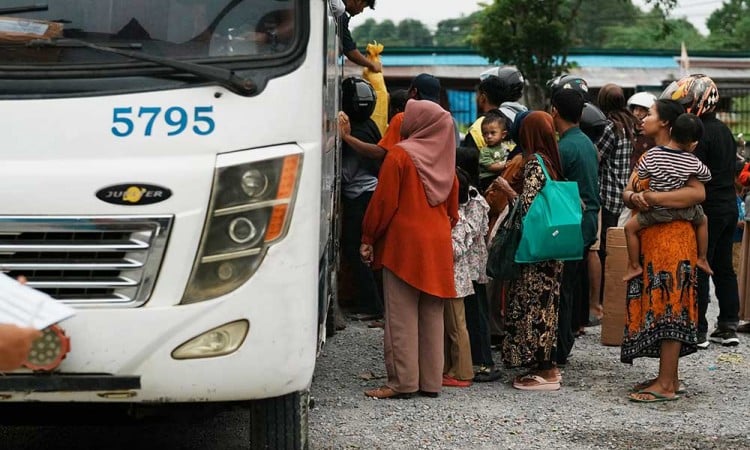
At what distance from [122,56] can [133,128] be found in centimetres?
27

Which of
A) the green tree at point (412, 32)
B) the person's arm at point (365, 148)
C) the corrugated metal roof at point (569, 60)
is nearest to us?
the person's arm at point (365, 148)

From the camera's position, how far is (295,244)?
174 inches

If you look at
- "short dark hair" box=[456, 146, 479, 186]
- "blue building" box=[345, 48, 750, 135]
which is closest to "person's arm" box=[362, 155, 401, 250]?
"short dark hair" box=[456, 146, 479, 186]

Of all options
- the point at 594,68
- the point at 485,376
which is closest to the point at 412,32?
the point at 594,68

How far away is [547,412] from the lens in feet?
21.6

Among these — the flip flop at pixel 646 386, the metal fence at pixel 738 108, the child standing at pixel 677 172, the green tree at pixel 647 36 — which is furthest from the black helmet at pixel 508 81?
the green tree at pixel 647 36

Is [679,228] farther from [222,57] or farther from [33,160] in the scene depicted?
[33,160]

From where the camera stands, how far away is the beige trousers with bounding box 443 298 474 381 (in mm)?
7133

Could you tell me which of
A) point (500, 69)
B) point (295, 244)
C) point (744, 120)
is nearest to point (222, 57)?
point (295, 244)

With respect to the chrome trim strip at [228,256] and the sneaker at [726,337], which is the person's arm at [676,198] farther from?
the chrome trim strip at [228,256]

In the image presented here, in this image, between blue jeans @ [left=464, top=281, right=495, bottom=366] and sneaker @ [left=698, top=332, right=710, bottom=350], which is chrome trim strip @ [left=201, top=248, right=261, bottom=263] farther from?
sneaker @ [left=698, top=332, right=710, bottom=350]

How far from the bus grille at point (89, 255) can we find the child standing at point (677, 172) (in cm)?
328

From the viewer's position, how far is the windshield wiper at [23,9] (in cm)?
443

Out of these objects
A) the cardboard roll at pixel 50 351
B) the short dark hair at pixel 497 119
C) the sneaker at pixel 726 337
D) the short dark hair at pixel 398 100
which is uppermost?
the short dark hair at pixel 398 100
